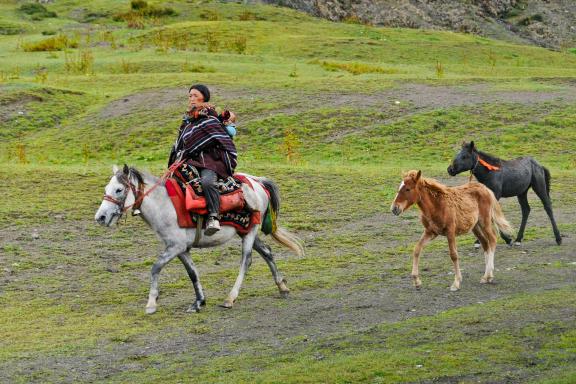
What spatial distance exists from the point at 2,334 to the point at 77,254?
13.3 ft

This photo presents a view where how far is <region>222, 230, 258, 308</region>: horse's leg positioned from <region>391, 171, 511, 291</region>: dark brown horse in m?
1.78

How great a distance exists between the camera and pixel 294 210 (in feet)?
57.2

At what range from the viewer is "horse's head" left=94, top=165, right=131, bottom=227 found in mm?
10945

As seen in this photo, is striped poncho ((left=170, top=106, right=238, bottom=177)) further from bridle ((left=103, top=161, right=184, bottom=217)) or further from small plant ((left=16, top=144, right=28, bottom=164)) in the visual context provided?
small plant ((left=16, top=144, right=28, bottom=164))

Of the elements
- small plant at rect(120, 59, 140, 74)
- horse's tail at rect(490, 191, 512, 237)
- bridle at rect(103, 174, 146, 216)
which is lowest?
small plant at rect(120, 59, 140, 74)

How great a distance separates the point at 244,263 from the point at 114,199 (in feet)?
6.05

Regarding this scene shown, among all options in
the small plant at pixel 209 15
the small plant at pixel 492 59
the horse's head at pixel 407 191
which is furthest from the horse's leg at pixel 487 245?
the small plant at pixel 209 15

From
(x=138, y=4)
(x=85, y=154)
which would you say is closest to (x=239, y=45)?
(x=138, y=4)

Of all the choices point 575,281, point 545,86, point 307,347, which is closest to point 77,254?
point 307,347

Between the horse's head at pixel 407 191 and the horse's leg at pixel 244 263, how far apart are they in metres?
1.77

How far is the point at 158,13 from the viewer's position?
47219 mm

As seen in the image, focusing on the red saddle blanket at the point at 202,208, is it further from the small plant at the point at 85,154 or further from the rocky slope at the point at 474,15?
the rocky slope at the point at 474,15

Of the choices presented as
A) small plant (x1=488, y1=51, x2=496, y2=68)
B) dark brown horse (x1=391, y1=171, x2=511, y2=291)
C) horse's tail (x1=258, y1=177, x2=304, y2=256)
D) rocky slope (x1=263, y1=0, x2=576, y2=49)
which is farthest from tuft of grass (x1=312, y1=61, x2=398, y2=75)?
horse's tail (x1=258, y1=177, x2=304, y2=256)

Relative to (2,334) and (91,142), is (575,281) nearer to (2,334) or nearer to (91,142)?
(2,334)
